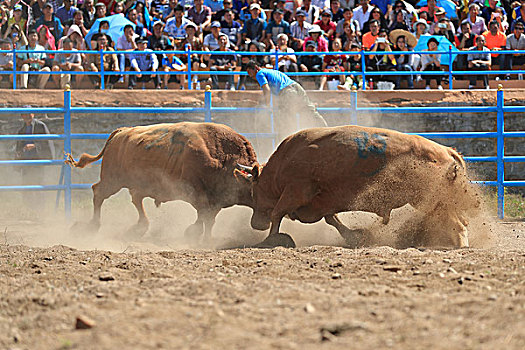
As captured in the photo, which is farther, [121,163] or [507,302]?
[121,163]

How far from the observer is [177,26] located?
12383mm

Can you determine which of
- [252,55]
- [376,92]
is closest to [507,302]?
[376,92]

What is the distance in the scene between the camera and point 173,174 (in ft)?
23.4

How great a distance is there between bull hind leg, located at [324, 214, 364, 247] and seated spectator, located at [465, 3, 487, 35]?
7122 mm

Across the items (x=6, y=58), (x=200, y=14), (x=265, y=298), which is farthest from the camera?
(x=200, y=14)

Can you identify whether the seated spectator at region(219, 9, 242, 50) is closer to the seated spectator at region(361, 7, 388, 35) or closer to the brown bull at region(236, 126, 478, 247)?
the seated spectator at region(361, 7, 388, 35)

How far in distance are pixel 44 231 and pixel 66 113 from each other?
5.64 ft

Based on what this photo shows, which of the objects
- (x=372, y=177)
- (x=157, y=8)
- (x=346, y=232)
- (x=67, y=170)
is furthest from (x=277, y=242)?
(x=157, y=8)

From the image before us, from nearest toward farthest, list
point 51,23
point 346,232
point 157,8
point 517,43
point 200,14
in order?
point 346,232
point 51,23
point 517,43
point 200,14
point 157,8

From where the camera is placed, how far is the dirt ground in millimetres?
3080

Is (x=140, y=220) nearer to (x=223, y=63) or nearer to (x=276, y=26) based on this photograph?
(x=223, y=63)

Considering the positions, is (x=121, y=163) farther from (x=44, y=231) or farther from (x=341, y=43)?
(x=341, y=43)

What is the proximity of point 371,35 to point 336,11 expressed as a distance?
3.02 ft

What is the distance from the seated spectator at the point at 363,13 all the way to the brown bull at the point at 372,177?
22.5 ft
